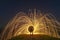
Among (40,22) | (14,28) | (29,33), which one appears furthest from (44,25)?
(29,33)

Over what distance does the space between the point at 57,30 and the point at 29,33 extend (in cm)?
513

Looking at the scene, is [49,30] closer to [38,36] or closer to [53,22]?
[53,22]

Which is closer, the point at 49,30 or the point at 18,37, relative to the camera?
the point at 18,37

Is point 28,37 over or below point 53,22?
below

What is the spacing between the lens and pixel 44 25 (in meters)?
20.2

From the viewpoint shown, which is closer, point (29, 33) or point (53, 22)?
point (29, 33)

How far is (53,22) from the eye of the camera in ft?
68.9

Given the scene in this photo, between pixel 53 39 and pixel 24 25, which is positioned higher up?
pixel 24 25

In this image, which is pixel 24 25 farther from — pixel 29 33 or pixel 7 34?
pixel 29 33

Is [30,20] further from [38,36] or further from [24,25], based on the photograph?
Result: [38,36]

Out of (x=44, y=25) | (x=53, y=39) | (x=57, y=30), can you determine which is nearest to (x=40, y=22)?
(x=44, y=25)

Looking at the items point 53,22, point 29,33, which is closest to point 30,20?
point 53,22

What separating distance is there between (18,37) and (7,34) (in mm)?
4273

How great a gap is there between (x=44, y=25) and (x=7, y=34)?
9.91 ft
